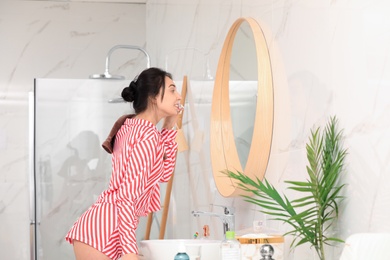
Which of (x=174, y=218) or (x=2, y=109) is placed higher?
(x=2, y=109)

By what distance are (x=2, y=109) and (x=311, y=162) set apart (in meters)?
3.77

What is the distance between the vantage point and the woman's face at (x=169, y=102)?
113 inches

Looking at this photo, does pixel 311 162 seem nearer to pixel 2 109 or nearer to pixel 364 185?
pixel 364 185

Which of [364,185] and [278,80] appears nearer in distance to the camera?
[364,185]

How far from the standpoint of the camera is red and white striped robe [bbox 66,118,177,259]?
2.64 m

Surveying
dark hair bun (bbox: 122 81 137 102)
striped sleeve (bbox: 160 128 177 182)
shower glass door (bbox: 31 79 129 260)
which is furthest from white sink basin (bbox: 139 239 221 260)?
shower glass door (bbox: 31 79 129 260)

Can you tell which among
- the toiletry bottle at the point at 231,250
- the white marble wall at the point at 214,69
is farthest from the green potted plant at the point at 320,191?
the toiletry bottle at the point at 231,250

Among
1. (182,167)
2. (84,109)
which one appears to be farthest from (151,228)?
(84,109)

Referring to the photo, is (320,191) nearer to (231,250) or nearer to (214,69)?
(231,250)

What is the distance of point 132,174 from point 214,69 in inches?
35.9

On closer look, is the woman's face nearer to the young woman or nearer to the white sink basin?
the young woman

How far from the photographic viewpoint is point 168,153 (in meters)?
2.94

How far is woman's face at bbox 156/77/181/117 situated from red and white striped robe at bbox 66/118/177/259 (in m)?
0.11

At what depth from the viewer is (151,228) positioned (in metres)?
4.48
